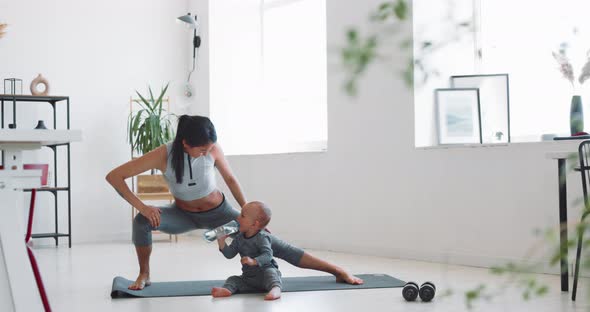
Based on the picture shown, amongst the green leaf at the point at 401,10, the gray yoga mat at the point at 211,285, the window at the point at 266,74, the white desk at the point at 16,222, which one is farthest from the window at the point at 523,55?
the green leaf at the point at 401,10

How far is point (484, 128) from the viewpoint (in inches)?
203

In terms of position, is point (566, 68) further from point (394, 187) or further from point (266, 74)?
point (266, 74)

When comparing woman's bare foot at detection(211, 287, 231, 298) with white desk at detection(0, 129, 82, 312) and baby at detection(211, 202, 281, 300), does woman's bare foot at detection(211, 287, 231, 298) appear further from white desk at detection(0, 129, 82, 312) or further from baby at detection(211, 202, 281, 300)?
white desk at detection(0, 129, 82, 312)

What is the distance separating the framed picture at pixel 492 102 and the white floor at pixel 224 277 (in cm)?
94

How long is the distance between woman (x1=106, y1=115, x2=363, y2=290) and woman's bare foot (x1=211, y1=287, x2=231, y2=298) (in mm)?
346

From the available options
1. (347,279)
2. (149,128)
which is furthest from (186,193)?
(149,128)

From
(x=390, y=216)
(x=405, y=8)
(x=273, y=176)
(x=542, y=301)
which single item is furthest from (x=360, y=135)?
(x=405, y=8)

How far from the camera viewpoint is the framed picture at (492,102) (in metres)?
5.02

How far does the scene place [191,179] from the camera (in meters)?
3.92

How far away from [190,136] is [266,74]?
364 cm

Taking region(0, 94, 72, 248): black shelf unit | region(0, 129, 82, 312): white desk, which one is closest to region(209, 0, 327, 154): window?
region(0, 94, 72, 248): black shelf unit

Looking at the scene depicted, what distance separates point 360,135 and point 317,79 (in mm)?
1198

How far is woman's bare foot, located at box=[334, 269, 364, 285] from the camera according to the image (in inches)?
158

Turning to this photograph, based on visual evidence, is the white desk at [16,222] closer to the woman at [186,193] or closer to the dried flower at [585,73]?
the woman at [186,193]
